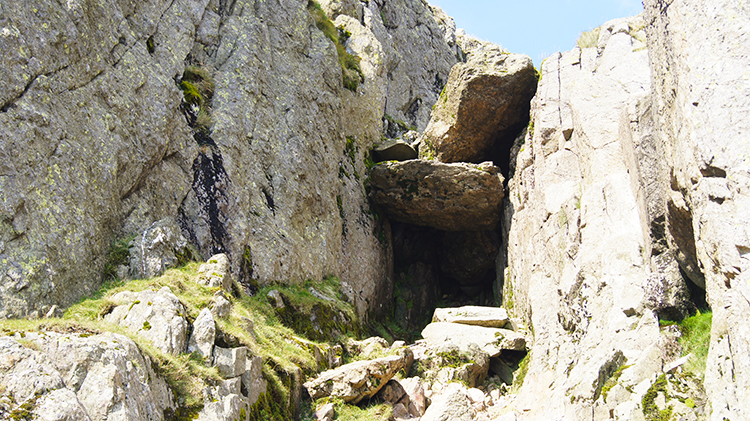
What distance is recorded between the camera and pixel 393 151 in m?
22.3

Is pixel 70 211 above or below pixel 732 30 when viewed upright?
below

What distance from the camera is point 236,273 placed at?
12617mm

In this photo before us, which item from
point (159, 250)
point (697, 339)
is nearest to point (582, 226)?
point (697, 339)

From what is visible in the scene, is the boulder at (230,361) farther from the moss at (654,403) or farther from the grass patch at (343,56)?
the grass patch at (343,56)

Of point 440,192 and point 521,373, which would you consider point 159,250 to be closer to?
point 521,373

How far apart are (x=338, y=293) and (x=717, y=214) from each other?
11193 millimetres

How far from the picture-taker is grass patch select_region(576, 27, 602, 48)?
1795 cm

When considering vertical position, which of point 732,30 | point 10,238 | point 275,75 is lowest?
point 10,238

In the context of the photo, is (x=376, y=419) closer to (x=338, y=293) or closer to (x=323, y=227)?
(x=338, y=293)

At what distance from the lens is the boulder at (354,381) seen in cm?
1027

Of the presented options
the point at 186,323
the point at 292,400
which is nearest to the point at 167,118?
the point at 186,323

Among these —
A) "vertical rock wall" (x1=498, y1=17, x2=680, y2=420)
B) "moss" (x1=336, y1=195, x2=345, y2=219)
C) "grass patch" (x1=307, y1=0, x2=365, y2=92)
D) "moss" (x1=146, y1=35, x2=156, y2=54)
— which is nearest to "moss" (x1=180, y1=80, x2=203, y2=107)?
"moss" (x1=146, y1=35, x2=156, y2=54)

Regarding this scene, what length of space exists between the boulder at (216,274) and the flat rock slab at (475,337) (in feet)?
22.4

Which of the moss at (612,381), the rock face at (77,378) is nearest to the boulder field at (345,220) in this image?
the rock face at (77,378)
